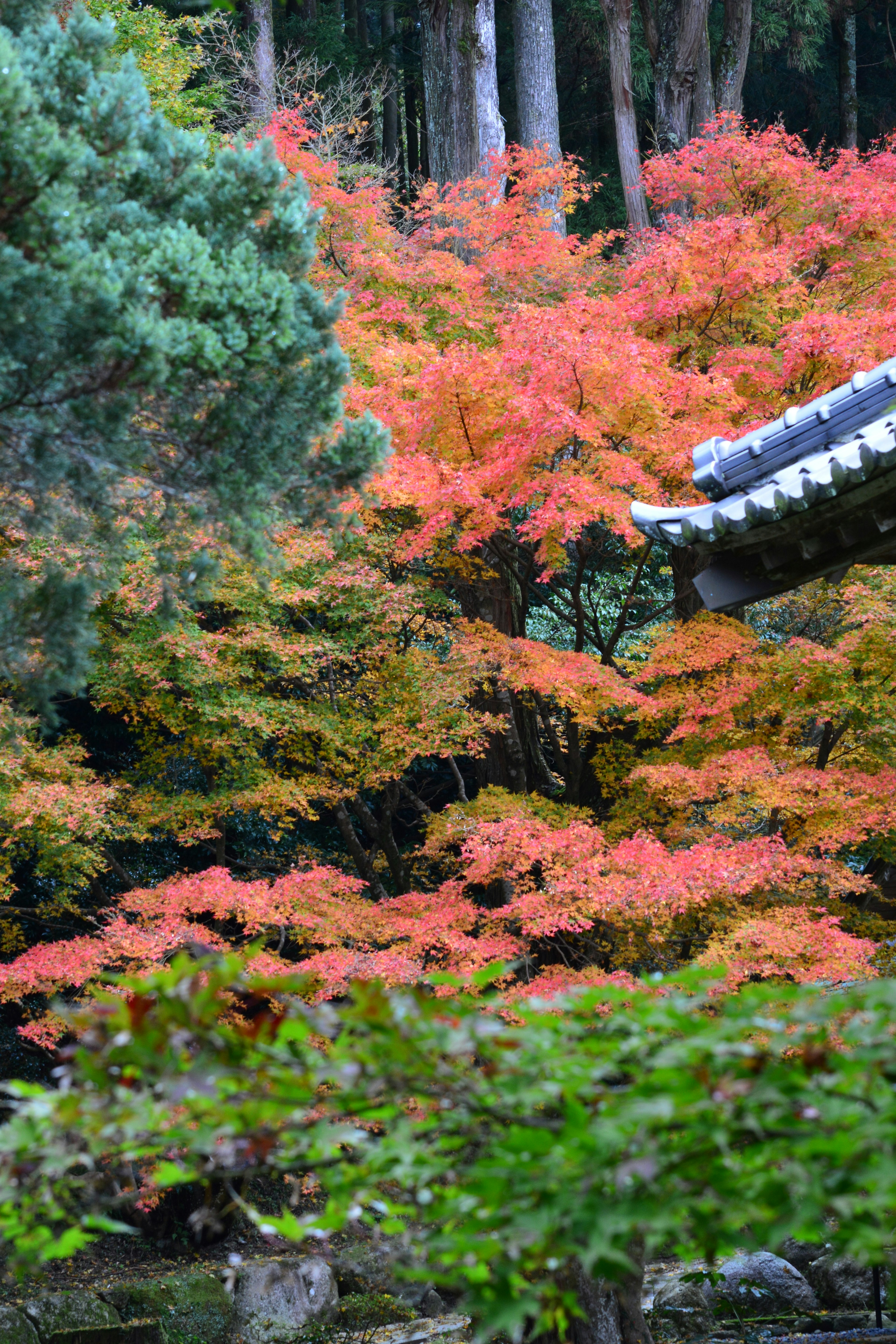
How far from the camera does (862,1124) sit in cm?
147

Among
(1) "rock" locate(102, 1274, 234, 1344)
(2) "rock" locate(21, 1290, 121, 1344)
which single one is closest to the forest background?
(2) "rock" locate(21, 1290, 121, 1344)

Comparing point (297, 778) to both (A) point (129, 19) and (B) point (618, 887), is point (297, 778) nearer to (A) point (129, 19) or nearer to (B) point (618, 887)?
(B) point (618, 887)

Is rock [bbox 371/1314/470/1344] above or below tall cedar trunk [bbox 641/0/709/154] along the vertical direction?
below

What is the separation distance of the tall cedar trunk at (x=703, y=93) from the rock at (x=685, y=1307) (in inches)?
467

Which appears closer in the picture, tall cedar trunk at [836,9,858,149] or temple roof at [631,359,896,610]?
temple roof at [631,359,896,610]

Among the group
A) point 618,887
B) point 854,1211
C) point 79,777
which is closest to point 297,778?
point 79,777

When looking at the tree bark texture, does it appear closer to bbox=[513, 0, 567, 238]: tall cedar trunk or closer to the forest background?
the forest background

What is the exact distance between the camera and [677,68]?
41.4 feet

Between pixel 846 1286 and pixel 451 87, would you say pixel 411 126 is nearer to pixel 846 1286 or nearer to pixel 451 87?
pixel 451 87

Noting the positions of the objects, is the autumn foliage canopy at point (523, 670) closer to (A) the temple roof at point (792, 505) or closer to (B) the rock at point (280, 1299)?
(A) the temple roof at point (792, 505)

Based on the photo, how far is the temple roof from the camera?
3.57 meters

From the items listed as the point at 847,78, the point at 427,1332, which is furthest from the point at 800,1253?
the point at 847,78

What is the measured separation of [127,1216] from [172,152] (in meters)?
8.76

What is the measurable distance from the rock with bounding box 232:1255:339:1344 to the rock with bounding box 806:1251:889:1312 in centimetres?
381
